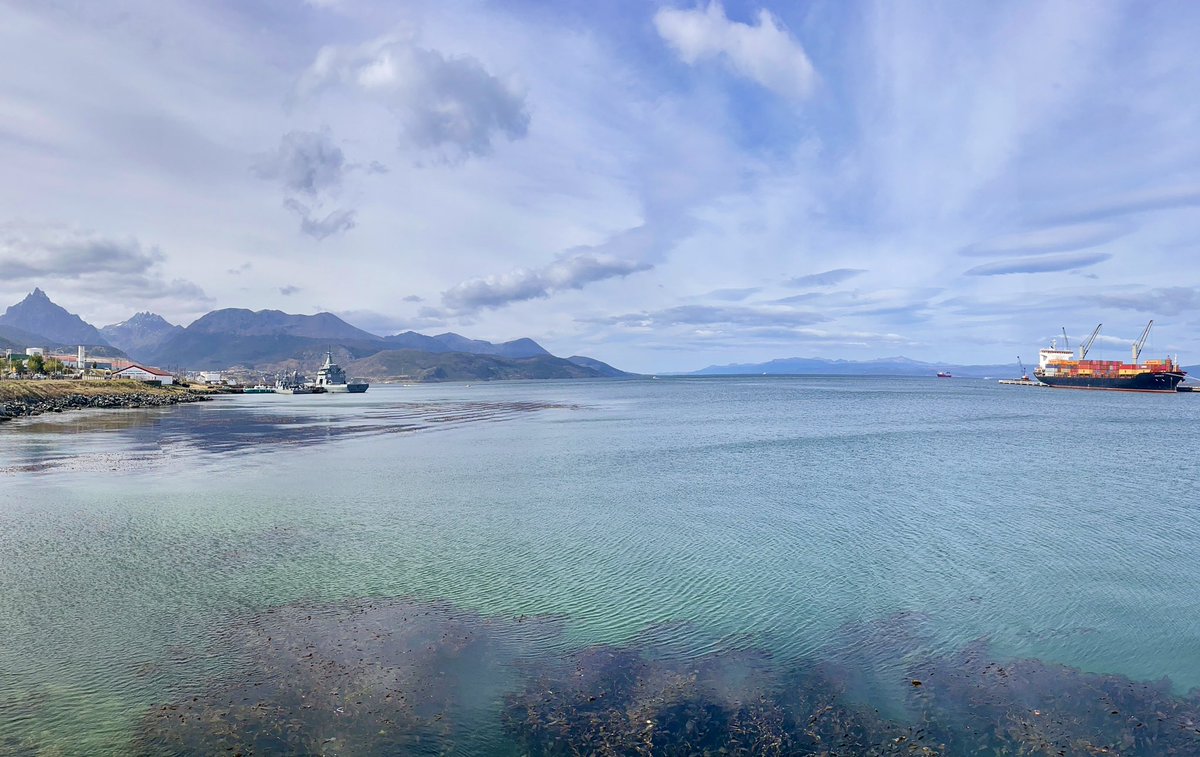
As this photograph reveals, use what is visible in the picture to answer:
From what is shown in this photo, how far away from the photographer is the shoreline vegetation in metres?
75.3

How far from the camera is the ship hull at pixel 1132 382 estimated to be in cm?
13438

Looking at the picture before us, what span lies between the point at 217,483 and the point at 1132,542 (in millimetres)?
35335

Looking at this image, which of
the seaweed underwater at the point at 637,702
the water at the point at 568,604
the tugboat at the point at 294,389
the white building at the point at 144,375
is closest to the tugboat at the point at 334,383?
the tugboat at the point at 294,389

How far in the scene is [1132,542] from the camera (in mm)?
20516

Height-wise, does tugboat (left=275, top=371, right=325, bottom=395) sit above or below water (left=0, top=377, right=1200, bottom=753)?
above

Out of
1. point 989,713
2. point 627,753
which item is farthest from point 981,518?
point 627,753

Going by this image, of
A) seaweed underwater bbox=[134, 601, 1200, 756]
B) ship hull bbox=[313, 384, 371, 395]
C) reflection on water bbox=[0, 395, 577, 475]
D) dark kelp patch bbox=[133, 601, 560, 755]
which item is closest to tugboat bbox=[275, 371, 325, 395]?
ship hull bbox=[313, 384, 371, 395]

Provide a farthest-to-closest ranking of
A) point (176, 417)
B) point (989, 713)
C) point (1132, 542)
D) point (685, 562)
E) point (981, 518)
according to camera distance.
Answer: point (176, 417), point (981, 518), point (1132, 542), point (685, 562), point (989, 713)

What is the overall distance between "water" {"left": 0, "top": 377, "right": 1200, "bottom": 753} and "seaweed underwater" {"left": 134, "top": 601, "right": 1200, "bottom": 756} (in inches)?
2.2

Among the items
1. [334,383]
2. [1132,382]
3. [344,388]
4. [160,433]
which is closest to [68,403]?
[160,433]

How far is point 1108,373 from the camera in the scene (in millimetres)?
147500

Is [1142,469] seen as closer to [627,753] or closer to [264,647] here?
[627,753]

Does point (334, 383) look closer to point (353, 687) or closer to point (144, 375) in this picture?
point (144, 375)

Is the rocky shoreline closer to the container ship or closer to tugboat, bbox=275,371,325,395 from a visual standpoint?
tugboat, bbox=275,371,325,395
